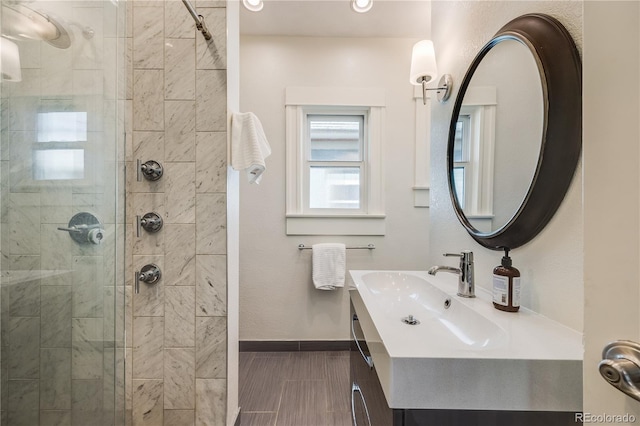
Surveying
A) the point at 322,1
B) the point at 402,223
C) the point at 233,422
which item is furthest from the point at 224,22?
the point at 233,422

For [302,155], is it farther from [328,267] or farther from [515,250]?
[515,250]

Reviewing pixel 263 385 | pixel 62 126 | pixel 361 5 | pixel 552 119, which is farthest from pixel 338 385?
pixel 361 5

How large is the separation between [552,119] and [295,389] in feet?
6.15

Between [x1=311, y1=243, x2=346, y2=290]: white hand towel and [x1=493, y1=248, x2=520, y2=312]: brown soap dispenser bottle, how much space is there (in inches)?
51.0

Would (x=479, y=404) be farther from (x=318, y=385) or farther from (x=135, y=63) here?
(x=135, y=63)

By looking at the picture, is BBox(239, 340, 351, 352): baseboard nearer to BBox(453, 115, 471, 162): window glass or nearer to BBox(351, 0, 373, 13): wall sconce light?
BBox(453, 115, 471, 162): window glass

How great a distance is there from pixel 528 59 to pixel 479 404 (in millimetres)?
985

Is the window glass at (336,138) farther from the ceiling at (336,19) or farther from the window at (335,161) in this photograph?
the ceiling at (336,19)

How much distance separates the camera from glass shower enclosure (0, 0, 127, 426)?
0.84 m

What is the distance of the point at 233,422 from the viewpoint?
1.34 meters

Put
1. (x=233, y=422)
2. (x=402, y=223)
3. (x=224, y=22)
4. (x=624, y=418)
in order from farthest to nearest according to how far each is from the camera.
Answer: (x=402, y=223) → (x=233, y=422) → (x=224, y=22) → (x=624, y=418)

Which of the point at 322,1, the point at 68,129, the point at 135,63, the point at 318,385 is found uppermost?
the point at 322,1

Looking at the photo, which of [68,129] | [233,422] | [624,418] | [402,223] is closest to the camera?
[624,418]

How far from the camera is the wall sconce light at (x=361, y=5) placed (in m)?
1.76
